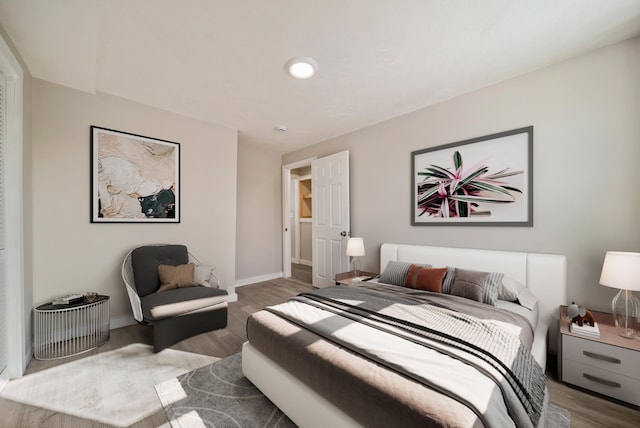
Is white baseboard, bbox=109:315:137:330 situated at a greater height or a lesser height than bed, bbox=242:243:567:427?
lesser

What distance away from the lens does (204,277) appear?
3012 millimetres

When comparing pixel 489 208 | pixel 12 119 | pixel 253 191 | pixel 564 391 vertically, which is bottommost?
pixel 564 391

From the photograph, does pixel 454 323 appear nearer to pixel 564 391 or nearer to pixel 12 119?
pixel 564 391

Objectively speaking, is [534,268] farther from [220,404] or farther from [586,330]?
[220,404]

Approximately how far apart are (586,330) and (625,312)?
32 cm

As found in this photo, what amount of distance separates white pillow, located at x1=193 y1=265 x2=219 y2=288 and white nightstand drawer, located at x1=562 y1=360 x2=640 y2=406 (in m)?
3.26

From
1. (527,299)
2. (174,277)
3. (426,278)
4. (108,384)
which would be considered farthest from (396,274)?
(108,384)

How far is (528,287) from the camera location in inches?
90.0

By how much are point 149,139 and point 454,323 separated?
3.62 metres

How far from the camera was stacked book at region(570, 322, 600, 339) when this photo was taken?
173 centimetres

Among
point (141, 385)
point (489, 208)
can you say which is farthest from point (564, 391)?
point (141, 385)

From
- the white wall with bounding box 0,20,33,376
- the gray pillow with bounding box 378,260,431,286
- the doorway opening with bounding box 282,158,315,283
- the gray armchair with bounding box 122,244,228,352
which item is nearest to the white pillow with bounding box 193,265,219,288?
the gray armchair with bounding box 122,244,228,352

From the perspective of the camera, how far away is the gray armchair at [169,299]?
7.73 feet

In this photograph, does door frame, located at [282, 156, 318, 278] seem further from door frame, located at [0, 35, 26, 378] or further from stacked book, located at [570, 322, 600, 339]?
stacked book, located at [570, 322, 600, 339]
